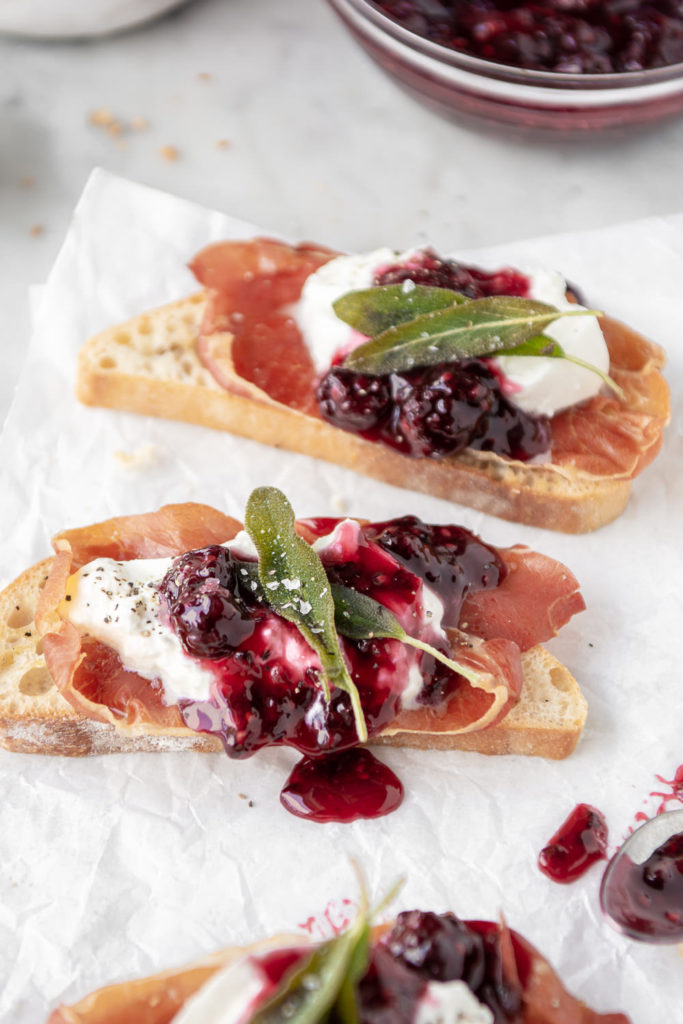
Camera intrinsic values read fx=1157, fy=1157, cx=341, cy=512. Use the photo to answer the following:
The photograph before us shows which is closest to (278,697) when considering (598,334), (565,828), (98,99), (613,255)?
(565,828)

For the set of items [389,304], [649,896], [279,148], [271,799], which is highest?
[389,304]

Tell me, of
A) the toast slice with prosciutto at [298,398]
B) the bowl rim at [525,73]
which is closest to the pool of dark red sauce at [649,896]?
the toast slice with prosciutto at [298,398]

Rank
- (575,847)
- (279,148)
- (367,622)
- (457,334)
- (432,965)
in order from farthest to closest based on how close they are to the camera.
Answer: (279,148)
(457,334)
(575,847)
(367,622)
(432,965)

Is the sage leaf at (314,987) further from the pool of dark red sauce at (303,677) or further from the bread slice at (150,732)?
the bread slice at (150,732)

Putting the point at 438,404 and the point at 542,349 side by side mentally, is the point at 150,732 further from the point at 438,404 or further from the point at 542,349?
the point at 542,349

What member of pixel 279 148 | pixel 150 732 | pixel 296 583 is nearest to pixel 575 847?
pixel 296 583

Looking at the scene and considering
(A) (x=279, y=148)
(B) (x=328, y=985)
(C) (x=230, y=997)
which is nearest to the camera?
(B) (x=328, y=985)

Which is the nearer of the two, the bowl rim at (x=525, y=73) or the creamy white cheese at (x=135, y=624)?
the creamy white cheese at (x=135, y=624)

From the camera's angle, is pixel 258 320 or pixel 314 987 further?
pixel 258 320

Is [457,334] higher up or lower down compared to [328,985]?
higher up
